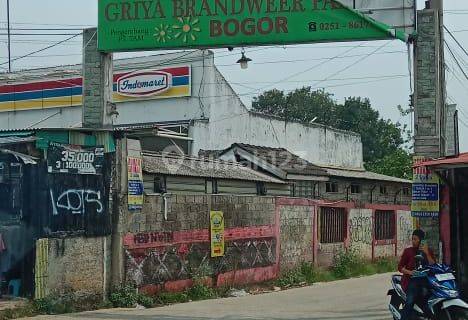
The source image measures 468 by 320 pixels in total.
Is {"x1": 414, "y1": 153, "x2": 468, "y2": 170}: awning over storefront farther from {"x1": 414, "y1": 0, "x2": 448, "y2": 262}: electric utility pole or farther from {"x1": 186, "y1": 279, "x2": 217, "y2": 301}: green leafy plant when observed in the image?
{"x1": 186, "y1": 279, "x2": 217, "y2": 301}: green leafy plant

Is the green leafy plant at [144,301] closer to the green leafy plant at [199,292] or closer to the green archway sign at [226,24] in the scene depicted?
the green leafy plant at [199,292]

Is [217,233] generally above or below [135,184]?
below

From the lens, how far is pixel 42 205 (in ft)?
40.5

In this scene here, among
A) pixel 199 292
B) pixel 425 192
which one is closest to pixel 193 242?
pixel 199 292

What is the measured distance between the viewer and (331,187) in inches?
947

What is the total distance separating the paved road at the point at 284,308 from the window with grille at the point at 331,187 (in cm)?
603

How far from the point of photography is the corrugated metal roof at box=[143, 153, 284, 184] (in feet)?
51.7

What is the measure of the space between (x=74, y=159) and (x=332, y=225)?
1183 centimetres

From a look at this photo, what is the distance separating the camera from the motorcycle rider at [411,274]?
32.7 ft

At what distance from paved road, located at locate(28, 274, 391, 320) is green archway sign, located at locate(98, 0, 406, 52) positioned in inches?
198

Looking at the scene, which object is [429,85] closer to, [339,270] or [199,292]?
[199,292]

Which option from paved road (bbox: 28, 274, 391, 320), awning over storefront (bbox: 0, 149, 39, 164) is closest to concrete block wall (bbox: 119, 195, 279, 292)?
paved road (bbox: 28, 274, 391, 320)

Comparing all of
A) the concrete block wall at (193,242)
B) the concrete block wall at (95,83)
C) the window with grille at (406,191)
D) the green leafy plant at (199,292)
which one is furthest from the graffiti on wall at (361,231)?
the concrete block wall at (95,83)

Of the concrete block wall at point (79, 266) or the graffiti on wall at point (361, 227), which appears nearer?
the concrete block wall at point (79, 266)
